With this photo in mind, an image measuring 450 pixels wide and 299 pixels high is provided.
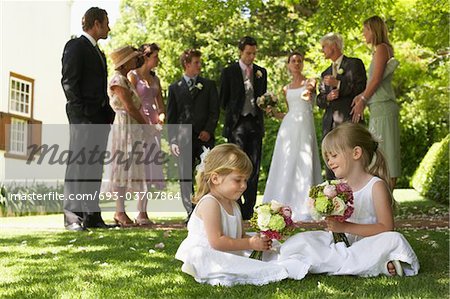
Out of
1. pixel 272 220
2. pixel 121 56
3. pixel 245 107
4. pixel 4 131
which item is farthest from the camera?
pixel 4 131

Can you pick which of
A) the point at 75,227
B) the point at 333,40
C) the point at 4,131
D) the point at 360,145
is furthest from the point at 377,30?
the point at 4,131

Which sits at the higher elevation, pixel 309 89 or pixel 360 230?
pixel 309 89

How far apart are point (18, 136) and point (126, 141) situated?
11.2 meters

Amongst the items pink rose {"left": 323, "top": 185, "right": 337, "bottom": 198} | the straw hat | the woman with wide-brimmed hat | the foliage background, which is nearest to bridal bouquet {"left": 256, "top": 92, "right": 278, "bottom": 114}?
the woman with wide-brimmed hat

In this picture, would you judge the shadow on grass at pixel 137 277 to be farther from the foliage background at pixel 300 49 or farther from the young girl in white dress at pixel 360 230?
the foliage background at pixel 300 49

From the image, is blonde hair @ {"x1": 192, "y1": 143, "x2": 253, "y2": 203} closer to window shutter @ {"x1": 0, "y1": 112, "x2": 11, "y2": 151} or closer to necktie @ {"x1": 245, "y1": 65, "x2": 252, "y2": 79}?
necktie @ {"x1": 245, "y1": 65, "x2": 252, "y2": 79}

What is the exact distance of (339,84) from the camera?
7750mm

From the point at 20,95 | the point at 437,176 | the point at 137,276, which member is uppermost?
the point at 20,95

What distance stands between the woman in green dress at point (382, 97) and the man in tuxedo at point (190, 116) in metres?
1.80

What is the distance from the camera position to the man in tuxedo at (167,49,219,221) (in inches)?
323

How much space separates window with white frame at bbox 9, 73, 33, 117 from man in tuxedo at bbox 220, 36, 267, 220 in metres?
11.2

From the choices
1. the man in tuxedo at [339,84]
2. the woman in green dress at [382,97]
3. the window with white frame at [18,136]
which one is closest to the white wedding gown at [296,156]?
the man in tuxedo at [339,84]

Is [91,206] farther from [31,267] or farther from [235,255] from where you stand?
[235,255]

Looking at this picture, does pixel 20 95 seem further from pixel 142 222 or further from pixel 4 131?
pixel 142 222
